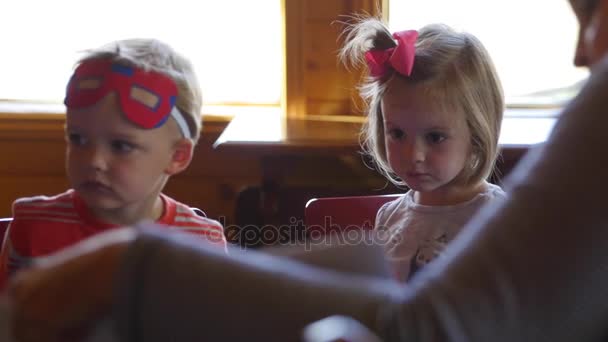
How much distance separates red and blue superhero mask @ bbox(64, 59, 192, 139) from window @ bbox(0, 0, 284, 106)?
1618mm

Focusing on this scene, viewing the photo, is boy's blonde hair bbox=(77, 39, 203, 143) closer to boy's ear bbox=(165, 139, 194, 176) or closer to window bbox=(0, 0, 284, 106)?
boy's ear bbox=(165, 139, 194, 176)

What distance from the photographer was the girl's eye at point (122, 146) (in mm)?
1160

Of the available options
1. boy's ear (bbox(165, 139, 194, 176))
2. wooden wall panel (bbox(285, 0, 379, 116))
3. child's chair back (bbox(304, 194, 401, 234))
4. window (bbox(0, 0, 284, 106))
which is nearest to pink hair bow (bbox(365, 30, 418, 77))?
child's chair back (bbox(304, 194, 401, 234))

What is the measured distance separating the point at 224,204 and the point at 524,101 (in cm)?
124

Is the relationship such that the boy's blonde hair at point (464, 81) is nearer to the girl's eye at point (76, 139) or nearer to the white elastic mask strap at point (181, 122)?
the white elastic mask strap at point (181, 122)

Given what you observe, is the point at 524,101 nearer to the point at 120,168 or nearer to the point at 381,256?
the point at 120,168

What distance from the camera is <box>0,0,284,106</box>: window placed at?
9.22ft

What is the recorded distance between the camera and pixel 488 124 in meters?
1.46

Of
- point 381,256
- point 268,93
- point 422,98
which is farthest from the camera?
point 268,93

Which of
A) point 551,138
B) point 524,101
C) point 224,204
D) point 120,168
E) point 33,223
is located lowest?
point 224,204

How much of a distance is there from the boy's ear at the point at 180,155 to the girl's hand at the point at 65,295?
617 millimetres

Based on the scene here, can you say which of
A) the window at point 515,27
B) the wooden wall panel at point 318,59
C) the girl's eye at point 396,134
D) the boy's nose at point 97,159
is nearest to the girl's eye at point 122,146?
the boy's nose at point 97,159

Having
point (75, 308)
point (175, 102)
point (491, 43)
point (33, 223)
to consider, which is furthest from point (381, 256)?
point (491, 43)

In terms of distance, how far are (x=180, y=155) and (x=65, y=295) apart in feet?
2.17
